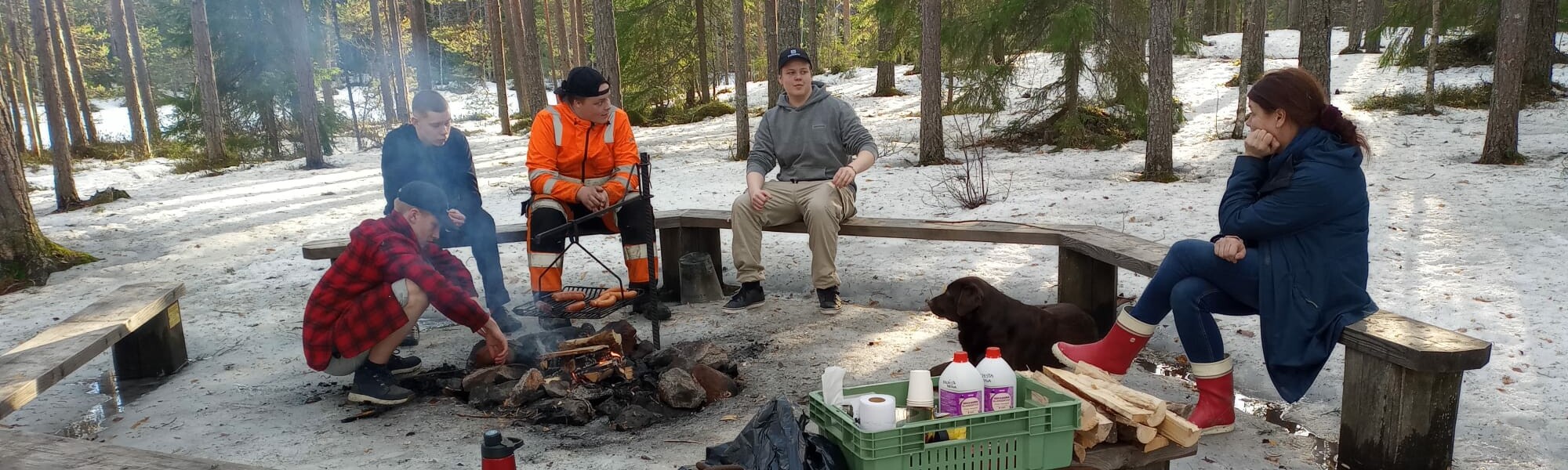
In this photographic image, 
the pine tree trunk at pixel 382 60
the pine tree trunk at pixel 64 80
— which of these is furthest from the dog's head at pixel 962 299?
the pine tree trunk at pixel 382 60

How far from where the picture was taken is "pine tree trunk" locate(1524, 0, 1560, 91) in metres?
11.9

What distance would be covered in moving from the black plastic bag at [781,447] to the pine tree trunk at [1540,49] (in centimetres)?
1393

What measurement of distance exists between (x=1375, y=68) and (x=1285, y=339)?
1676 centimetres

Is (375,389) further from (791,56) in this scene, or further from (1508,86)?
(1508,86)

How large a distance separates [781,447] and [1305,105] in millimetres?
2103

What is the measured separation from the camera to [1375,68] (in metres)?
16.5

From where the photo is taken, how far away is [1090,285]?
4840 millimetres

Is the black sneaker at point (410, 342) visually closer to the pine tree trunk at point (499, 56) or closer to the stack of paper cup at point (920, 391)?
the stack of paper cup at point (920, 391)

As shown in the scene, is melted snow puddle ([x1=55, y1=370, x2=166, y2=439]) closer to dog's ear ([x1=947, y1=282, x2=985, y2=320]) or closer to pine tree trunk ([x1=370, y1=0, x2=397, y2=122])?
dog's ear ([x1=947, y1=282, x2=985, y2=320])

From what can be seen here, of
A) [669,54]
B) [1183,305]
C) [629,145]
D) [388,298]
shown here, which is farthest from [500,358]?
[669,54]

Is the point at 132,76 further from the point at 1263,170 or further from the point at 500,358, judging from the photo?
the point at 1263,170

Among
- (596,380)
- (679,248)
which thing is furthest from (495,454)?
(679,248)

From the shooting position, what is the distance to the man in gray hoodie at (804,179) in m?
5.32

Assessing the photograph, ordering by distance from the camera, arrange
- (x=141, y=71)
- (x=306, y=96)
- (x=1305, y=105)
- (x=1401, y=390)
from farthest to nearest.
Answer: (x=141, y=71), (x=306, y=96), (x=1305, y=105), (x=1401, y=390)
